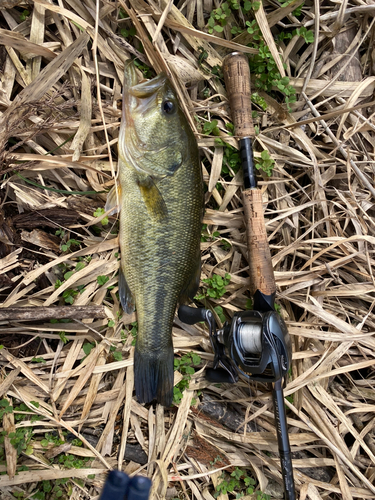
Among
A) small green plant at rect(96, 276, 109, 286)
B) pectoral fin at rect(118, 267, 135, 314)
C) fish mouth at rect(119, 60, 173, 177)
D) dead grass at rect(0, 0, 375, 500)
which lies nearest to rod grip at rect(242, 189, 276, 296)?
dead grass at rect(0, 0, 375, 500)

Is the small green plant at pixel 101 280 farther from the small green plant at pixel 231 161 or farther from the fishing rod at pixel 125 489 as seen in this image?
the fishing rod at pixel 125 489

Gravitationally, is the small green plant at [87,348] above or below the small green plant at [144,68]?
below

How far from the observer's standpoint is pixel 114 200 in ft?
7.72

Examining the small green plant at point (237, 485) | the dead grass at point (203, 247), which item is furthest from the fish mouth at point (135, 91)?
the small green plant at point (237, 485)

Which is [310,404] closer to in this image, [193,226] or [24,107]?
[193,226]

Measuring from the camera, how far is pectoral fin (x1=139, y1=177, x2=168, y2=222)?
2227 millimetres

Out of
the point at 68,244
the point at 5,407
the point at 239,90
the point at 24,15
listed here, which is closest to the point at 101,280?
the point at 68,244

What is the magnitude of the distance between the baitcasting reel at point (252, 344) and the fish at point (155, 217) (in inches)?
9.3

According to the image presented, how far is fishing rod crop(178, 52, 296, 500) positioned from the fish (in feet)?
0.78

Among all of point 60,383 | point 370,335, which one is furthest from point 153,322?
point 370,335

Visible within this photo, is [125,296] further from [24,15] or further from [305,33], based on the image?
[305,33]

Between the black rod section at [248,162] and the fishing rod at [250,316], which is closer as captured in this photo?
the fishing rod at [250,316]

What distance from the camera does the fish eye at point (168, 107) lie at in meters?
2.19

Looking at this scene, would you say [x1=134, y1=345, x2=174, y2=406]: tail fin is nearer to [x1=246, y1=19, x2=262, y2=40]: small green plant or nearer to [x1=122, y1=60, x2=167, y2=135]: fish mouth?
[x1=122, y1=60, x2=167, y2=135]: fish mouth
